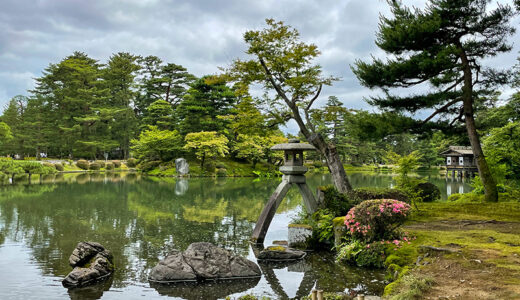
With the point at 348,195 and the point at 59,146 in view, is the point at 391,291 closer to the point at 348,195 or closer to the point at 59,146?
the point at 348,195

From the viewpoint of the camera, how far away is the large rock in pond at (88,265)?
18.3 ft

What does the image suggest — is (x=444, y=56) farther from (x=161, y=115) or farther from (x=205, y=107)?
(x=161, y=115)

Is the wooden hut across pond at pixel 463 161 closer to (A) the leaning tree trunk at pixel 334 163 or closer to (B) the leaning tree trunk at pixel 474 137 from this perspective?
(B) the leaning tree trunk at pixel 474 137

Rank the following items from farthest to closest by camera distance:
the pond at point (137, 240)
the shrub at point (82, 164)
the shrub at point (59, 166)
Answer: the shrub at point (82, 164) → the shrub at point (59, 166) → the pond at point (137, 240)

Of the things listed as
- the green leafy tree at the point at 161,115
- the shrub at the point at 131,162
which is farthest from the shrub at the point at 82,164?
the green leafy tree at the point at 161,115

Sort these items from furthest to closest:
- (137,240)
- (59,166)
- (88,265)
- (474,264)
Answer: (59,166) → (137,240) → (88,265) → (474,264)

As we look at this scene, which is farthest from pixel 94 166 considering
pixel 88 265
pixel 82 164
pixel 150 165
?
pixel 88 265

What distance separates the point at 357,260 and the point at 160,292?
3.56m

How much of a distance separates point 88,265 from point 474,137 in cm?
1088

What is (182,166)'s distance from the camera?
30609mm

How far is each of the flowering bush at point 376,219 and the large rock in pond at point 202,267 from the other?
78.5 inches

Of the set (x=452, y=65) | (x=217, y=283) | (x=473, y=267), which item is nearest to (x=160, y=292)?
(x=217, y=283)

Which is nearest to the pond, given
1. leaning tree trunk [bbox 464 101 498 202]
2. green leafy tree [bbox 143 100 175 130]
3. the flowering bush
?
the flowering bush

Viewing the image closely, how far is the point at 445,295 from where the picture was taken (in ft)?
12.7
